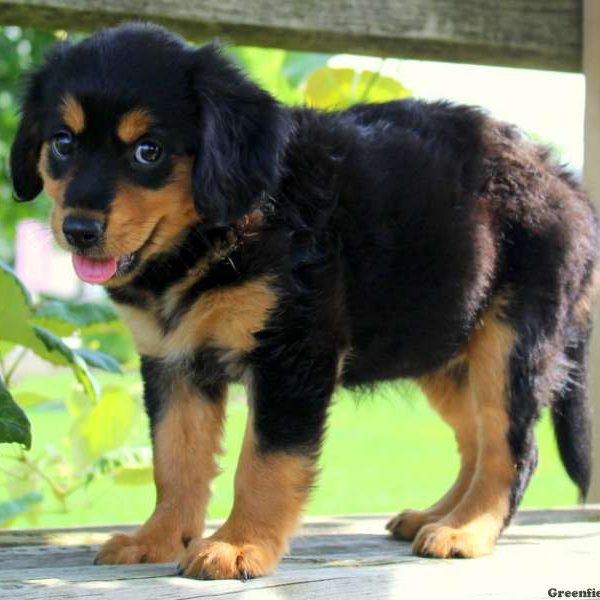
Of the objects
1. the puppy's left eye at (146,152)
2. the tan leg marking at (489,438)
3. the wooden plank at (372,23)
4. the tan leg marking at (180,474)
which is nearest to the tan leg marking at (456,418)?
the tan leg marking at (489,438)

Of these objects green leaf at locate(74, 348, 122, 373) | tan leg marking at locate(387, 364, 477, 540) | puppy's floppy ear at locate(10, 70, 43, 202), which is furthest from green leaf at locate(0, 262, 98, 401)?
tan leg marking at locate(387, 364, 477, 540)

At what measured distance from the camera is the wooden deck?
9.65ft

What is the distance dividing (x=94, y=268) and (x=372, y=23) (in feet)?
4.78

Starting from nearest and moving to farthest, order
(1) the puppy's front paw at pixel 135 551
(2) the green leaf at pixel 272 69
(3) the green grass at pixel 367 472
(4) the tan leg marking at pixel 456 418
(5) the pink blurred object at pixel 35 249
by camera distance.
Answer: (1) the puppy's front paw at pixel 135 551, (5) the pink blurred object at pixel 35 249, (4) the tan leg marking at pixel 456 418, (2) the green leaf at pixel 272 69, (3) the green grass at pixel 367 472

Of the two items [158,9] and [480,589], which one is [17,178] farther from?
[480,589]

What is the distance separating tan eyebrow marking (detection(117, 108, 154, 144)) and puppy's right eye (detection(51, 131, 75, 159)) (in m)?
0.17

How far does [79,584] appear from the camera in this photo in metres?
2.85

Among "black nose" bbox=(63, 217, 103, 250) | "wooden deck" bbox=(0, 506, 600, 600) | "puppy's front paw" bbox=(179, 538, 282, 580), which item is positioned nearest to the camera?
"wooden deck" bbox=(0, 506, 600, 600)

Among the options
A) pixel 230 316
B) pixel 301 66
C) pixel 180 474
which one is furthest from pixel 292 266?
pixel 301 66

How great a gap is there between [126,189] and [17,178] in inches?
24.8

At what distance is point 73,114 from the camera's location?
3.45m

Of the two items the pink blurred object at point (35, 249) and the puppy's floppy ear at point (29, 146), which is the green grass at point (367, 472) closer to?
the pink blurred object at point (35, 249)

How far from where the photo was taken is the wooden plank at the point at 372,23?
162 inches

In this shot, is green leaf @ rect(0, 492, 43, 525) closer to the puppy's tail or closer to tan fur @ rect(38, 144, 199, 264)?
tan fur @ rect(38, 144, 199, 264)
